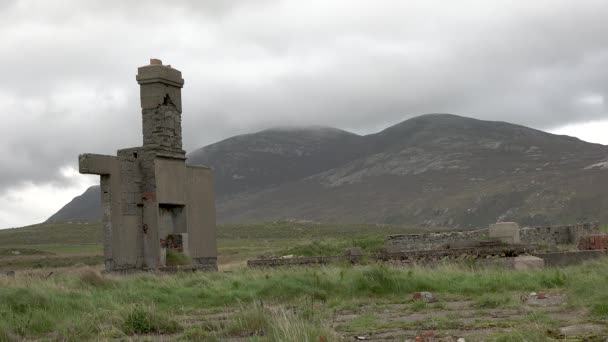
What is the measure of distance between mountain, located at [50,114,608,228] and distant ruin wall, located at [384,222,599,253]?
5633 cm

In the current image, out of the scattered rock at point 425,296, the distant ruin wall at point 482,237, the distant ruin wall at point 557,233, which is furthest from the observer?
the distant ruin wall at point 557,233

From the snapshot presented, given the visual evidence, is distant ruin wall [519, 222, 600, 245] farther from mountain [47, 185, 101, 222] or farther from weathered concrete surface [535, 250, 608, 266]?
mountain [47, 185, 101, 222]

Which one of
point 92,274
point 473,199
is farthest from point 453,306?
point 473,199

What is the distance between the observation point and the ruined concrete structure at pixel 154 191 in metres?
20.2

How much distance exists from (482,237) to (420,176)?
364 feet

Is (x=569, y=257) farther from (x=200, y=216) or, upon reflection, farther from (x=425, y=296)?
(x=200, y=216)

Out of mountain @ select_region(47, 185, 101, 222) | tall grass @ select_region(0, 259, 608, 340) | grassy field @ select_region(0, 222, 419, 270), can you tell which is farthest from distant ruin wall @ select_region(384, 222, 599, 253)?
mountain @ select_region(47, 185, 101, 222)

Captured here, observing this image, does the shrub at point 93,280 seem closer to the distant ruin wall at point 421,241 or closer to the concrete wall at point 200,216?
the concrete wall at point 200,216

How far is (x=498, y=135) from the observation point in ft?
527

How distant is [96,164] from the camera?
19.7m

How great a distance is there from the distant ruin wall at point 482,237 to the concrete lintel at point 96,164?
1034 cm

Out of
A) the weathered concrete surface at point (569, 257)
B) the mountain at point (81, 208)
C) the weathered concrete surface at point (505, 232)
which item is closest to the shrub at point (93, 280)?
the weathered concrete surface at point (569, 257)

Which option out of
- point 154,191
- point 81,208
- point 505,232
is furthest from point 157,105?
point 81,208

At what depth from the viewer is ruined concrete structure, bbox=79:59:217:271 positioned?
20.2 metres
